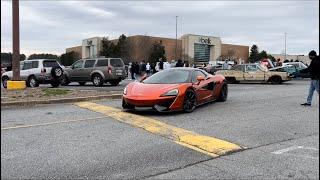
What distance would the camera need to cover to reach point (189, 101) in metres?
11.5

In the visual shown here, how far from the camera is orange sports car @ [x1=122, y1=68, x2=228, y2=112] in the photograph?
10891 millimetres

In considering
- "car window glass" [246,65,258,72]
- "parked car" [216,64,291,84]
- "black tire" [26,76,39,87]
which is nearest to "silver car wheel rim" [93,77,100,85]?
"black tire" [26,76,39,87]

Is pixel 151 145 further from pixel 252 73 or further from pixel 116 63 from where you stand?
pixel 252 73

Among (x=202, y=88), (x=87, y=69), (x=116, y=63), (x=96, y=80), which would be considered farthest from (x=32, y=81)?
(x=202, y=88)

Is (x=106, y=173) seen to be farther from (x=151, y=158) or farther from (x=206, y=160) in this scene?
(x=206, y=160)

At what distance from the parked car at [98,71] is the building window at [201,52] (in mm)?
79166

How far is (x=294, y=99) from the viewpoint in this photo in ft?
49.5

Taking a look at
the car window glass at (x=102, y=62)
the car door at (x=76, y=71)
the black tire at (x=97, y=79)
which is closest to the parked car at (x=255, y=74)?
the car window glass at (x=102, y=62)

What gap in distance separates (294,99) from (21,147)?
407 inches

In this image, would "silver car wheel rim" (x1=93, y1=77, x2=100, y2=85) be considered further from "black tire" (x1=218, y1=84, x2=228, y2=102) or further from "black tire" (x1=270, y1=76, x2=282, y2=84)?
"black tire" (x1=218, y1=84, x2=228, y2=102)

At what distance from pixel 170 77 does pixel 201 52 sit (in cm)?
9643

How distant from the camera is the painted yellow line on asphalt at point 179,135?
715cm

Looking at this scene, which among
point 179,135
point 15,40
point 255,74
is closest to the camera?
point 179,135

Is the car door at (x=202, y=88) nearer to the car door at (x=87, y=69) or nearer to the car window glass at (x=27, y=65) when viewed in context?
the car door at (x=87, y=69)
